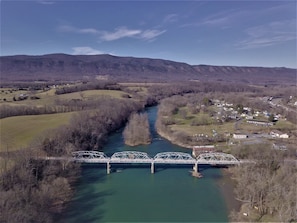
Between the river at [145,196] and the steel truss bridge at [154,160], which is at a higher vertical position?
the steel truss bridge at [154,160]

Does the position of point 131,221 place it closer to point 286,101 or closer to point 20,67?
point 286,101

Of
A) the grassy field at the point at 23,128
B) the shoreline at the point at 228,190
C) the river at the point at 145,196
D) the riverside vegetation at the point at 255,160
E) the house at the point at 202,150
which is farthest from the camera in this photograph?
the house at the point at 202,150

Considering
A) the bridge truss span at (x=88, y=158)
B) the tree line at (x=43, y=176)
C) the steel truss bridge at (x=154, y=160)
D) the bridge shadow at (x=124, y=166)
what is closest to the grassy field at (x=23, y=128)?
the tree line at (x=43, y=176)

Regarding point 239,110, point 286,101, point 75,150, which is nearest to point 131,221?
point 75,150

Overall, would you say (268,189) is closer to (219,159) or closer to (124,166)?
(219,159)

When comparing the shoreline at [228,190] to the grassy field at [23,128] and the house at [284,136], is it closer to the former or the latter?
the house at [284,136]

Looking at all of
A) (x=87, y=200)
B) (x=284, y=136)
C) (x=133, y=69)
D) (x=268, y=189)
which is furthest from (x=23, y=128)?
(x=133, y=69)
